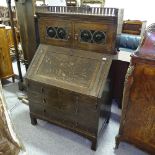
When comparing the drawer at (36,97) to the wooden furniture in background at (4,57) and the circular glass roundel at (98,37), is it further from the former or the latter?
the wooden furniture in background at (4,57)

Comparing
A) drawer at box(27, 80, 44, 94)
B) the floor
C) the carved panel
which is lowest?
the floor

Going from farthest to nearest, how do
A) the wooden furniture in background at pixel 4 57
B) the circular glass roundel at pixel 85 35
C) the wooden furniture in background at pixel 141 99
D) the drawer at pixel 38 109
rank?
the wooden furniture in background at pixel 4 57
the drawer at pixel 38 109
the circular glass roundel at pixel 85 35
the wooden furniture in background at pixel 141 99

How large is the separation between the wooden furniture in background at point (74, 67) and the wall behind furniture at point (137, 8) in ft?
14.9

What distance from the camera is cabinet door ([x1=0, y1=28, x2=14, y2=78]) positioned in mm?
2781

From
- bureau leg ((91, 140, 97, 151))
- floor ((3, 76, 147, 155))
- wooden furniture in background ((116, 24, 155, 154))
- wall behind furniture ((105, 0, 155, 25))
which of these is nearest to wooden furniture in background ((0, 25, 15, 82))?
floor ((3, 76, 147, 155))

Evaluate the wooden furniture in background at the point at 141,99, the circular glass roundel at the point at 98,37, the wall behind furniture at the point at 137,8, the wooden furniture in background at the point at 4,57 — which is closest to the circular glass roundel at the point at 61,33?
the circular glass roundel at the point at 98,37

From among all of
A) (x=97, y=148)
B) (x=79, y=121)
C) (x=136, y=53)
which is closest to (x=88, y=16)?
(x=136, y=53)

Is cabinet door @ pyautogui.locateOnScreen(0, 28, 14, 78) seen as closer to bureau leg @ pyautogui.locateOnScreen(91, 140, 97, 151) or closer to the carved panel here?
the carved panel

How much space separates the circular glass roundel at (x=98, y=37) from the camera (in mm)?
1646

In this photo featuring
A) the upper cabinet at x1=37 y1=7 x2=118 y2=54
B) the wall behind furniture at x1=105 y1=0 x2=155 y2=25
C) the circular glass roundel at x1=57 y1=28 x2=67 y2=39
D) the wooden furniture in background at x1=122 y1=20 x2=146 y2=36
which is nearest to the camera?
the upper cabinet at x1=37 y1=7 x2=118 y2=54

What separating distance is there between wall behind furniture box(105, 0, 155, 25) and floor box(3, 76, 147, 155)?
14.6 ft

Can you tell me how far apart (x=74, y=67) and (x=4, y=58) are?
66.6 inches

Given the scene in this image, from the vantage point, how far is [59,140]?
192 cm

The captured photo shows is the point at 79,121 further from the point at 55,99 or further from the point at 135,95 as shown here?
the point at 135,95
